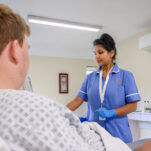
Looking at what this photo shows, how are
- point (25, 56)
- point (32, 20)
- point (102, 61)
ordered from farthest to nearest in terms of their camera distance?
point (32, 20) → point (102, 61) → point (25, 56)

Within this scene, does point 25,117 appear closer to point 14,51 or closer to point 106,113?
point 14,51

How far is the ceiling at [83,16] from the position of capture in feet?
9.05

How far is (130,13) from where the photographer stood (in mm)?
3100

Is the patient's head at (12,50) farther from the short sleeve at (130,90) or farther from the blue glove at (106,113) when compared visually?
the short sleeve at (130,90)

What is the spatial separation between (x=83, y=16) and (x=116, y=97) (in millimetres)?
2061

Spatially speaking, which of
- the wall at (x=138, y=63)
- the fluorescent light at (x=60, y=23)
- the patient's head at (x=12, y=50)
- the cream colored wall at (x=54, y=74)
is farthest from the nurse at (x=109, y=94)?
the cream colored wall at (x=54, y=74)

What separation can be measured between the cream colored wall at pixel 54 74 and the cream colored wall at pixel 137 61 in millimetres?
1565

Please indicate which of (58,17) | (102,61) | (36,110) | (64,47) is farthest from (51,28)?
(36,110)

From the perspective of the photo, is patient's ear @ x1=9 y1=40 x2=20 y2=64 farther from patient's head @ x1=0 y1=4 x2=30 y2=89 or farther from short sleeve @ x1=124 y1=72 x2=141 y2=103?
short sleeve @ x1=124 y1=72 x2=141 y2=103

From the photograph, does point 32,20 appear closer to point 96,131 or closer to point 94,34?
point 94,34

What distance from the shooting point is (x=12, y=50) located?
2.02ft

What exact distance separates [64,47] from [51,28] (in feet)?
4.39

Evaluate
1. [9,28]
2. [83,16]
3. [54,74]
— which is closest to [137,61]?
[83,16]

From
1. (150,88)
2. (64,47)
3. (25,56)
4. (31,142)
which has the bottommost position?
(150,88)
